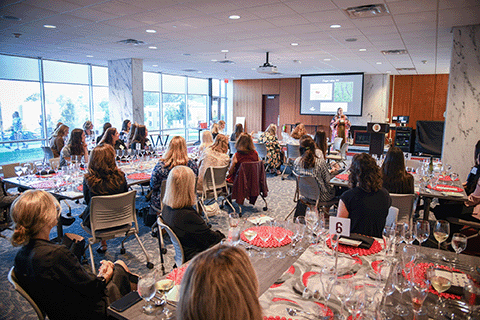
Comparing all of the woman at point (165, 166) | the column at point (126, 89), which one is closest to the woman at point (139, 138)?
the woman at point (165, 166)

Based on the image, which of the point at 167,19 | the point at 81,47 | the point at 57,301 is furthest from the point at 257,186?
the point at 81,47

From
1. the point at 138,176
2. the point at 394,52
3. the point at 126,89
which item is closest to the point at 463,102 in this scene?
the point at 394,52

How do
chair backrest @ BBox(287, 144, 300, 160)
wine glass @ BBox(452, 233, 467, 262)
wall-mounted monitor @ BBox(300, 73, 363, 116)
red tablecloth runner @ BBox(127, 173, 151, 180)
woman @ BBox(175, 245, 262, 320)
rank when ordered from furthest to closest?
wall-mounted monitor @ BBox(300, 73, 363, 116)
chair backrest @ BBox(287, 144, 300, 160)
red tablecloth runner @ BBox(127, 173, 151, 180)
wine glass @ BBox(452, 233, 467, 262)
woman @ BBox(175, 245, 262, 320)

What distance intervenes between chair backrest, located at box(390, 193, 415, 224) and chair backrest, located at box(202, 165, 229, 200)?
2663 mm

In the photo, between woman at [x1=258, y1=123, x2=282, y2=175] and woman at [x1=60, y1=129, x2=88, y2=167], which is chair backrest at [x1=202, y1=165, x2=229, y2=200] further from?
woman at [x1=258, y1=123, x2=282, y2=175]

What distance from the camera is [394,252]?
2.25 meters

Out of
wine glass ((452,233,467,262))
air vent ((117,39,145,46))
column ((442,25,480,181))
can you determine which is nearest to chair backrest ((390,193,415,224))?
wine glass ((452,233,467,262))

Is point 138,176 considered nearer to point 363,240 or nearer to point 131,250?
point 131,250

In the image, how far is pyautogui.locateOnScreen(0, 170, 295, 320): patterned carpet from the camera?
3.18m

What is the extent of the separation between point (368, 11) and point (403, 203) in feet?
9.25

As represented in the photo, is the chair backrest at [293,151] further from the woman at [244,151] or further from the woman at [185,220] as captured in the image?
the woman at [185,220]

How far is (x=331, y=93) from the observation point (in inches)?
582

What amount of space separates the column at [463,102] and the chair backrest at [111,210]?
594cm

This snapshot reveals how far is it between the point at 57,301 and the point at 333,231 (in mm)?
1803
